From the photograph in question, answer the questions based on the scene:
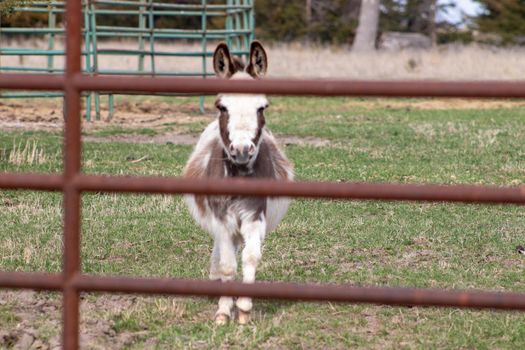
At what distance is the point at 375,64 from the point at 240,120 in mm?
24430

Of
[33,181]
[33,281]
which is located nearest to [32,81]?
[33,181]

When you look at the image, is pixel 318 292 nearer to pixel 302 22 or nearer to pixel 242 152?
pixel 242 152

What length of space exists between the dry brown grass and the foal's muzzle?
21170mm

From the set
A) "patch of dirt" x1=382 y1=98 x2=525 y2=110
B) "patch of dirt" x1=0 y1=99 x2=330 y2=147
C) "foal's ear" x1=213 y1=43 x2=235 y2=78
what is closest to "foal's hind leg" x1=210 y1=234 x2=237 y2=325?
"foal's ear" x1=213 y1=43 x2=235 y2=78

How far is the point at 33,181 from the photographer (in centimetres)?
331

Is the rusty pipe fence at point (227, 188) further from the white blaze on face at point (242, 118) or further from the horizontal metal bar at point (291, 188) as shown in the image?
the white blaze on face at point (242, 118)

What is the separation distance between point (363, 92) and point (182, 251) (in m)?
4.42

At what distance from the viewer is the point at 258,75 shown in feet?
19.3

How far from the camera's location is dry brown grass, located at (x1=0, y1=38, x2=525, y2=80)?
92.0ft

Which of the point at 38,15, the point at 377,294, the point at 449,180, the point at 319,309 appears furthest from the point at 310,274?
the point at 38,15

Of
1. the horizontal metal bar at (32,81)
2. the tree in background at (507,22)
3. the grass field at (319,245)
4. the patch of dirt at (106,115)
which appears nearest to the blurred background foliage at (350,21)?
the tree in background at (507,22)

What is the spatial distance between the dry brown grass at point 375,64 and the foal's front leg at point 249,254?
2094cm

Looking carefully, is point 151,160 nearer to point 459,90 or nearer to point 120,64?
point 459,90

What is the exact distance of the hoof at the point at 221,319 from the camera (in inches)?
217
